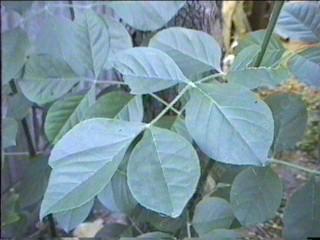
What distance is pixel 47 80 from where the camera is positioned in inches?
31.6

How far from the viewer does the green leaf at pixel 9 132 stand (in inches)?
31.5

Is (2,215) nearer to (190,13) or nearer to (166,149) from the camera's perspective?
(190,13)

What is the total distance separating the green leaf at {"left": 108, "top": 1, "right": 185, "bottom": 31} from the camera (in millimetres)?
847

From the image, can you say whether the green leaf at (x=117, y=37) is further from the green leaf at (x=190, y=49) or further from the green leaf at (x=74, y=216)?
the green leaf at (x=74, y=216)

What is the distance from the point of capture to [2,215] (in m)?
1.11

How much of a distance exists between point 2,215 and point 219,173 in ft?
1.74

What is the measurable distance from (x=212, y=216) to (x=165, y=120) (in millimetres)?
148

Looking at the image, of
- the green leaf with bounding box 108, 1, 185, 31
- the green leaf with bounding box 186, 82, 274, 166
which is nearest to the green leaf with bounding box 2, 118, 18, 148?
the green leaf with bounding box 108, 1, 185, 31

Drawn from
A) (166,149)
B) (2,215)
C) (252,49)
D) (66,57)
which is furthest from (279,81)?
(2,215)

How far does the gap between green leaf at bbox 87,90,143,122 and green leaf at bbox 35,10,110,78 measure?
61 mm

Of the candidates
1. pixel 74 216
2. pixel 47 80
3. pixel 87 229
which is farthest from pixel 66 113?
pixel 87 229

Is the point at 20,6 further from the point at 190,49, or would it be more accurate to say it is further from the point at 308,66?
the point at 308,66

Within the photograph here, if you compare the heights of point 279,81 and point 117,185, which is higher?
point 279,81

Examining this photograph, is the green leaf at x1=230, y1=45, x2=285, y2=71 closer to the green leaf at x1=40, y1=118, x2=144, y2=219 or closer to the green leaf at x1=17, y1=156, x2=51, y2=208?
the green leaf at x1=40, y1=118, x2=144, y2=219
